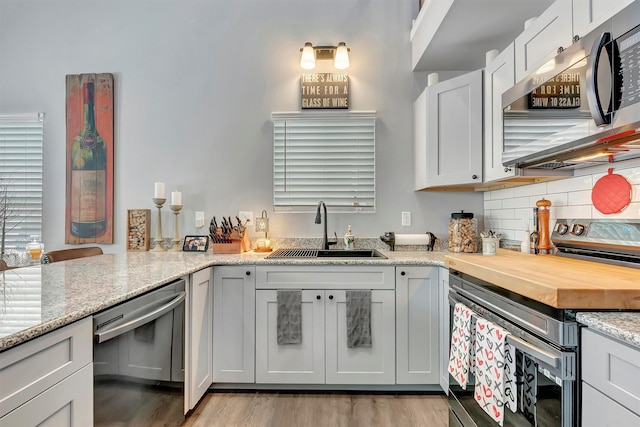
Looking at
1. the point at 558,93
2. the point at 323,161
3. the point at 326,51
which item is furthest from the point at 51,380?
the point at 326,51

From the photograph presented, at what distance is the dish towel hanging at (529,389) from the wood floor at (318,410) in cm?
88

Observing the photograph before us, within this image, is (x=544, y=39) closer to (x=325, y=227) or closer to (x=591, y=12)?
(x=591, y=12)

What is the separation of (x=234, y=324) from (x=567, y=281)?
1.76 metres

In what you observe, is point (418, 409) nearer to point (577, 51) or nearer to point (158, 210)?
point (577, 51)

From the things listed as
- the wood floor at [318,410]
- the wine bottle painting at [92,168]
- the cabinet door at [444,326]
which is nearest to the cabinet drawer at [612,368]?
the cabinet door at [444,326]

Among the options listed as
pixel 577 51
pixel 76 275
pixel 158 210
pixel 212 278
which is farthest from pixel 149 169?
pixel 577 51

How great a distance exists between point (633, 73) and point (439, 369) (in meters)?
1.76

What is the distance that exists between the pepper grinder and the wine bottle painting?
3.15 metres

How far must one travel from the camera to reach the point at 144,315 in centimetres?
129

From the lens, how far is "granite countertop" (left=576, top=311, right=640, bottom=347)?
2.43 ft

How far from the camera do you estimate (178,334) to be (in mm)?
1611

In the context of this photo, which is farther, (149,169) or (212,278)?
(149,169)

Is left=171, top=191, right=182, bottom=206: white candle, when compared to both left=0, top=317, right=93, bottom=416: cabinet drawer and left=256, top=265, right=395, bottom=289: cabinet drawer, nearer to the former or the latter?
left=256, top=265, right=395, bottom=289: cabinet drawer

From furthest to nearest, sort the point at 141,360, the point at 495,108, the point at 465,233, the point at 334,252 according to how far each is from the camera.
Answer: the point at 334,252
the point at 465,233
the point at 495,108
the point at 141,360
